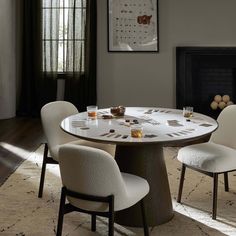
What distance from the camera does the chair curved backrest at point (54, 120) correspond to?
3.52 m

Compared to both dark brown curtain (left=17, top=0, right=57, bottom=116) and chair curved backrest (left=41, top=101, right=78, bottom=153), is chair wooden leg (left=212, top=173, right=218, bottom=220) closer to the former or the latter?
chair curved backrest (left=41, top=101, right=78, bottom=153)

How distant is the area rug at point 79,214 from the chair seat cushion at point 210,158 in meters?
0.34

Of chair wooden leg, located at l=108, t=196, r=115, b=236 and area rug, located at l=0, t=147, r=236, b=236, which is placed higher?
chair wooden leg, located at l=108, t=196, r=115, b=236

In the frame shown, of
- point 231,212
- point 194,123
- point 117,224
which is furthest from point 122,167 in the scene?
point 231,212

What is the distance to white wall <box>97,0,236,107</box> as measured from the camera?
6484 millimetres

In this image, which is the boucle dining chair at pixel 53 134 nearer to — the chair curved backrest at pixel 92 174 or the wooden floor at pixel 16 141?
the wooden floor at pixel 16 141

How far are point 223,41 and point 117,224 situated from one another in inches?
163

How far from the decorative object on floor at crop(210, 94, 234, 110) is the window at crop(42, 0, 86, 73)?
1.93m

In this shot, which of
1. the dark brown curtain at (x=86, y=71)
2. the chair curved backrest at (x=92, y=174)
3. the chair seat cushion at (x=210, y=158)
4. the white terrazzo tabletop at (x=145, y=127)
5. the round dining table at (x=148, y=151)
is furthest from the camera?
the dark brown curtain at (x=86, y=71)

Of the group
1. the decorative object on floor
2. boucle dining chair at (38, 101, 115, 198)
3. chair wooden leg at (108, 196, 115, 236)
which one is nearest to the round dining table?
boucle dining chair at (38, 101, 115, 198)

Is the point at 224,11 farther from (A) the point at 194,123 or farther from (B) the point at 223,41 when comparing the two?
(A) the point at 194,123

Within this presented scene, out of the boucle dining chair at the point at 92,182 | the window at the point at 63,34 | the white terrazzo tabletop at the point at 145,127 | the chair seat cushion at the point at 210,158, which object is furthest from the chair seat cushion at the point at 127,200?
the window at the point at 63,34

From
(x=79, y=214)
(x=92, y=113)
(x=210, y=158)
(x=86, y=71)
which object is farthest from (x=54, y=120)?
(x=86, y=71)

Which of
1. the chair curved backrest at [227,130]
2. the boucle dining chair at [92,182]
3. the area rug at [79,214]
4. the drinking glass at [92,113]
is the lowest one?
the area rug at [79,214]
